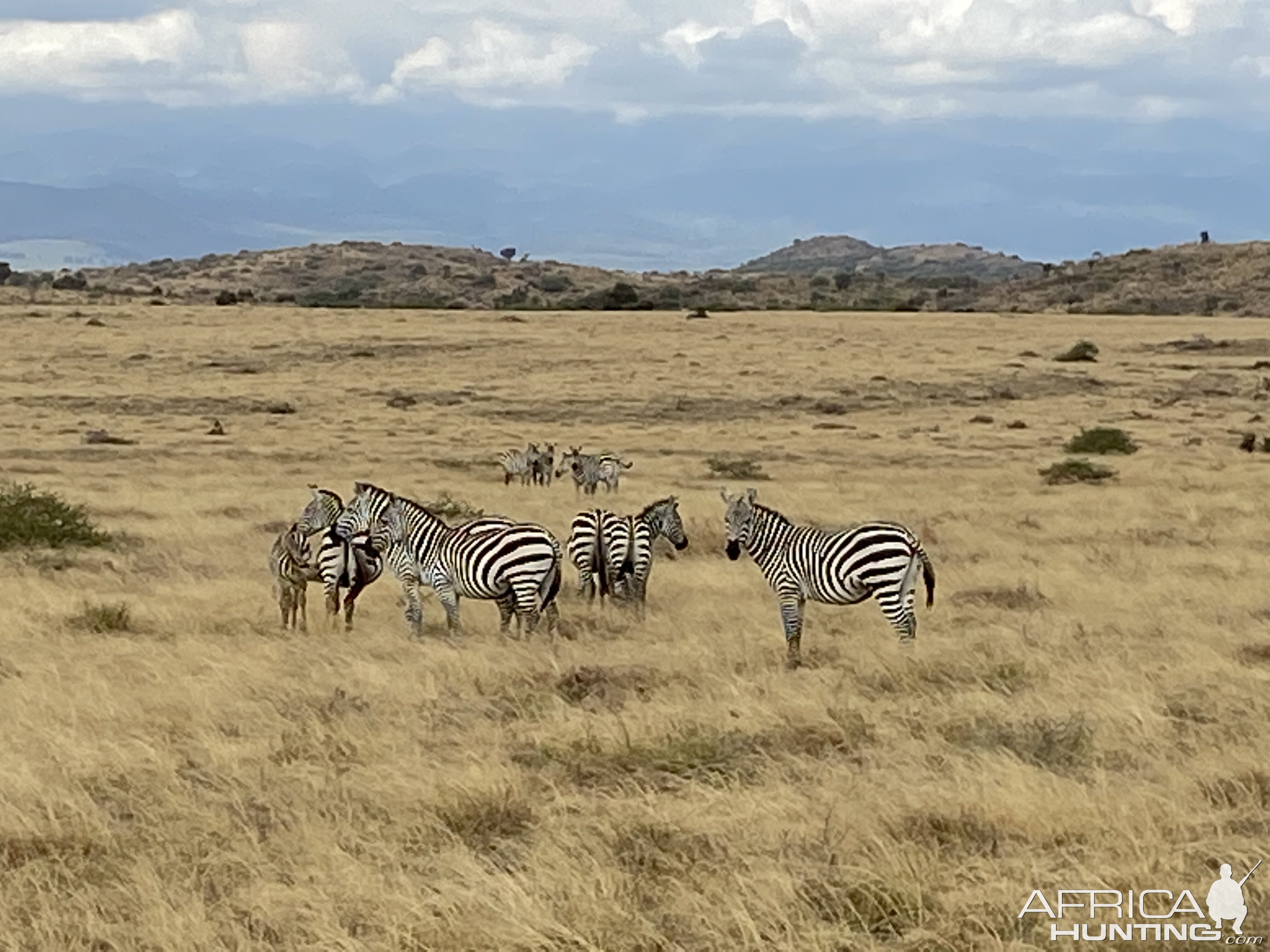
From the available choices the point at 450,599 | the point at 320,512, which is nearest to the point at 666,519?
the point at 320,512

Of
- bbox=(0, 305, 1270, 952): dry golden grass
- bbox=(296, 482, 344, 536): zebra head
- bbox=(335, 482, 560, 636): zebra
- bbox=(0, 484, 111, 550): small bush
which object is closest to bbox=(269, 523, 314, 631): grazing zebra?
bbox=(0, 305, 1270, 952): dry golden grass

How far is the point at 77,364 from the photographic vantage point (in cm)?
4725

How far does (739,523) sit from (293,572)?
389cm

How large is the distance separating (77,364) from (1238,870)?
150 feet

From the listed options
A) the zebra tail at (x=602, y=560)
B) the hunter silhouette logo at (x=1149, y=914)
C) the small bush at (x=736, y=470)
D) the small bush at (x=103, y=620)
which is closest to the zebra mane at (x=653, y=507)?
the zebra tail at (x=602, y=560)

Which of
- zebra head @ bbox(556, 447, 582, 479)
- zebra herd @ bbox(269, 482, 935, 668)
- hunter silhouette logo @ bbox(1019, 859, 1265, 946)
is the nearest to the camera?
hunter silhouette logo @ bbox(1019, 859, 1265, 946)

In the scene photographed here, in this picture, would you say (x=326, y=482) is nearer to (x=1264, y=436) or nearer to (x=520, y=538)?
(x=520, y=538)

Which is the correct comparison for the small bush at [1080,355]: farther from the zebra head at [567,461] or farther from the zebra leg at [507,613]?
the zebra leg at [507,613]

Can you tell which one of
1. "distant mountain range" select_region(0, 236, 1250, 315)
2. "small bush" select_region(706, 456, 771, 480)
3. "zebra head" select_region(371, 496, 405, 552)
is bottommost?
"small bush" select_region(706, 456, 771, 480)

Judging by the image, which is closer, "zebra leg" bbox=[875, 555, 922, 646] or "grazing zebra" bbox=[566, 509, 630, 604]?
"zebra leg" bbox=[875, 555, 922, 646]

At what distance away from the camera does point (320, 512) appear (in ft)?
51.5

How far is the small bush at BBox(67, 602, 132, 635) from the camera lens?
42.6 feet

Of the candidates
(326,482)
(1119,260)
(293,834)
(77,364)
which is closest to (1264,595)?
(293,834)

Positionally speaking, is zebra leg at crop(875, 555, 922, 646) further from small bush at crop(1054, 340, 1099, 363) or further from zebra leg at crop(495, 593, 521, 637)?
small bush at crop(1054, 340, 1099, 363)
